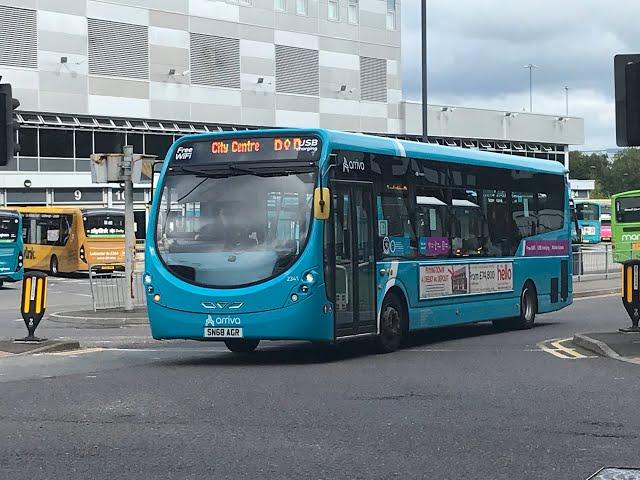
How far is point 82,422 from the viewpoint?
965cm

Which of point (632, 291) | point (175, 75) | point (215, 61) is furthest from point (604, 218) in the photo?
point (632, 291)

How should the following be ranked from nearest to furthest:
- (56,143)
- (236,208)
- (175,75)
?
1. (236,208)
2. (56,143)
3. (175,75)

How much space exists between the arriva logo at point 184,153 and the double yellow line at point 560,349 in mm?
5668

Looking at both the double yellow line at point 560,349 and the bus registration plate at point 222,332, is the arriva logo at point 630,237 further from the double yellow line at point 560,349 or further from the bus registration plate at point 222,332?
the bus registration plate at point 222,332

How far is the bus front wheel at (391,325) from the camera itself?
1545 centimetres

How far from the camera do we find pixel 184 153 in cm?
1483

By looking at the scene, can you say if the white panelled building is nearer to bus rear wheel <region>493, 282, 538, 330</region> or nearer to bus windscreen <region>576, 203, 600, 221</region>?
bus windscreen <region>576, 203, 600, 221</region>

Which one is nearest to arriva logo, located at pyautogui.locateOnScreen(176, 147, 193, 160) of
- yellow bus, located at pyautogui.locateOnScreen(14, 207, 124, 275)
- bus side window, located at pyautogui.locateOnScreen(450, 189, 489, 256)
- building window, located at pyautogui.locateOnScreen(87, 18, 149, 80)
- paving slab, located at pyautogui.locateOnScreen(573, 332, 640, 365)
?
bus side window, located at pyautogui.locateOnScreen(450, 189, 489, 256)

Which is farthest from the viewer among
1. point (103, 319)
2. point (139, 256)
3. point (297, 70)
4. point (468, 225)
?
point (297, 70)

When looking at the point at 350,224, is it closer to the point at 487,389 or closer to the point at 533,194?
the point at 487,389

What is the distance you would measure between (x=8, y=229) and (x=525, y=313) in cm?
2392

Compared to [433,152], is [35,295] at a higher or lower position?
lower

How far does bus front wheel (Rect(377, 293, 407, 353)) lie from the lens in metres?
15.5

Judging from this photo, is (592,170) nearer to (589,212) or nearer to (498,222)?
(589,212)
